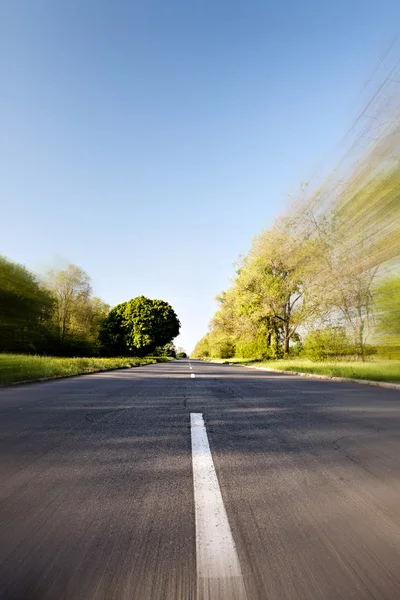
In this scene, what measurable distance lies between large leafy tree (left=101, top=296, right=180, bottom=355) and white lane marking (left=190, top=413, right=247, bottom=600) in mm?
52692

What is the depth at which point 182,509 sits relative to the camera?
236 cm

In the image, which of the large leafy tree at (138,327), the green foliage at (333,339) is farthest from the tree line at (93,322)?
the green foliage at (333,339)

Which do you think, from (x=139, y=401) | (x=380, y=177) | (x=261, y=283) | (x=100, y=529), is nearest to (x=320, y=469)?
(x=100, y=529)

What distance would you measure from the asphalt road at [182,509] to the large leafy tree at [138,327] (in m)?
50.3

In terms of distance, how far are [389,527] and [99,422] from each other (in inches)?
157

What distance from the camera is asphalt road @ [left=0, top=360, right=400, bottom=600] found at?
5.32 ft

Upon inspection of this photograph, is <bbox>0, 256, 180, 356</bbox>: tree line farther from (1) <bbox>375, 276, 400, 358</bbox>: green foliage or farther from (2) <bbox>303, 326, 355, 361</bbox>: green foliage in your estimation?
(1) <bbox>375, 276, 400, 358</bbox>: green foliage

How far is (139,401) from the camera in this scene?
25.0 ft

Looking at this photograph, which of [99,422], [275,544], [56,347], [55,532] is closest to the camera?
[275,544]

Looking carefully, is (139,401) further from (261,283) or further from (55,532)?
(261,283)

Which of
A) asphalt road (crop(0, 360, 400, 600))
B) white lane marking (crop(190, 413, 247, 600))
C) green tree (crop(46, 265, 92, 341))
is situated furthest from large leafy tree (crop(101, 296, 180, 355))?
white lane marking (crop(190, 413, 247, 600))

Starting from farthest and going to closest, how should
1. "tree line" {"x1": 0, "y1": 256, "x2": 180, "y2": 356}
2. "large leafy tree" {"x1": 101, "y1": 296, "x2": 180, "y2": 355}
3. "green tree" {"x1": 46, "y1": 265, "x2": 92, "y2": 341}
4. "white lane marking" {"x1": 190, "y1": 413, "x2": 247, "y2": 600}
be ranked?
1. "large leafy tree" {"x1": 101, "y1": 296, "x2": 180, "y2": 355}
2. "green tree" {"x1": 46, "y1": 265, "x2": 92, "y2": 341}
3. "tree line" {"x1": 0, "y1": 256, "x2": 180, "y2": 356}
4. "white lane marking" {"x1": 190, "y1": 413, "x2": 247, "y2": 600}

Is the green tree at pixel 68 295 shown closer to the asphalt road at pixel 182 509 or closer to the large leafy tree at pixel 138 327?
the large leafy tree at pixel 138 327

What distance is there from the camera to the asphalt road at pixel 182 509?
162 centimetres
